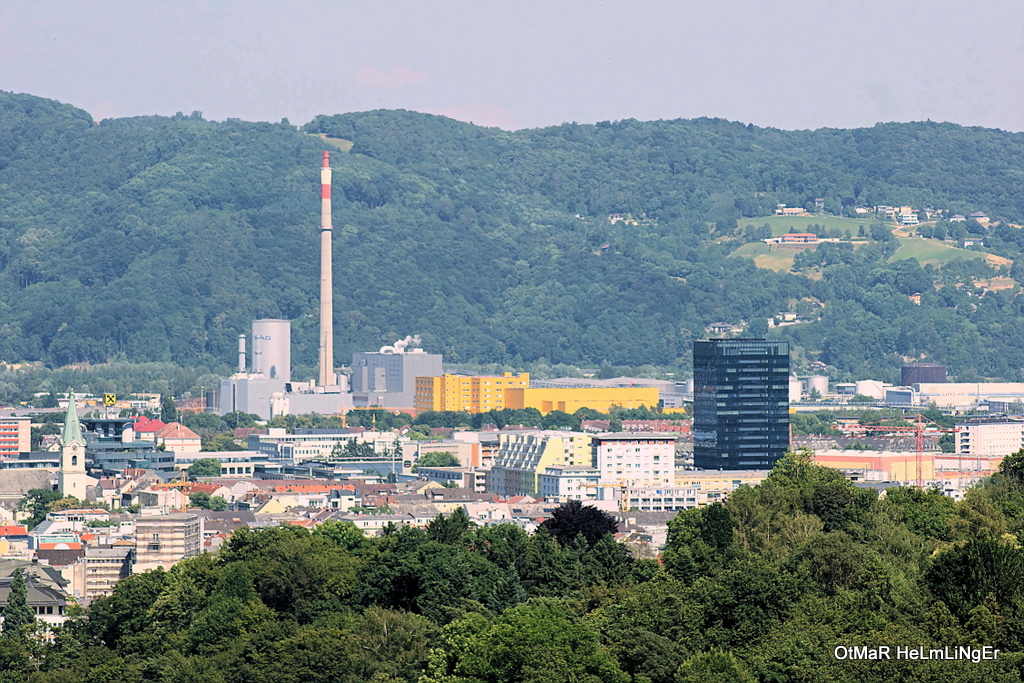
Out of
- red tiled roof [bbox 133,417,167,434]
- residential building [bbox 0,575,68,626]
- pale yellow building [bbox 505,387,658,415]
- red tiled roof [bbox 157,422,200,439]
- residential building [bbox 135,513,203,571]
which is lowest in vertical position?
residential building [bbox 0,575,68,626]

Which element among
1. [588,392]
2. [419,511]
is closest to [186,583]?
[419,511]

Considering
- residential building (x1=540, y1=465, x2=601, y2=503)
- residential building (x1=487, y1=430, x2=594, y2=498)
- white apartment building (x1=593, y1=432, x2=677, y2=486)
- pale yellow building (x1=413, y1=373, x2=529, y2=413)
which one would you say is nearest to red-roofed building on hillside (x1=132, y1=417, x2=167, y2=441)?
residential building (x1=487, y1=430, x2=594, y2=498)

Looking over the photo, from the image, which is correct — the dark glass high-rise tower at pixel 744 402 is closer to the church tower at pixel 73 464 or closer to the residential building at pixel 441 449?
the residential building at pixel 441 449

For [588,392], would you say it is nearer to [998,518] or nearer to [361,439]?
[361,439]

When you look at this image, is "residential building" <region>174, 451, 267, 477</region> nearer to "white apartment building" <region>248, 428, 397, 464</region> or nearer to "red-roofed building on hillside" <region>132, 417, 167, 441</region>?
"white apartment building" <region>248, 428, 397, 464</region>

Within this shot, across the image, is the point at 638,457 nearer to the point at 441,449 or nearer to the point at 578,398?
the point at 441,449
